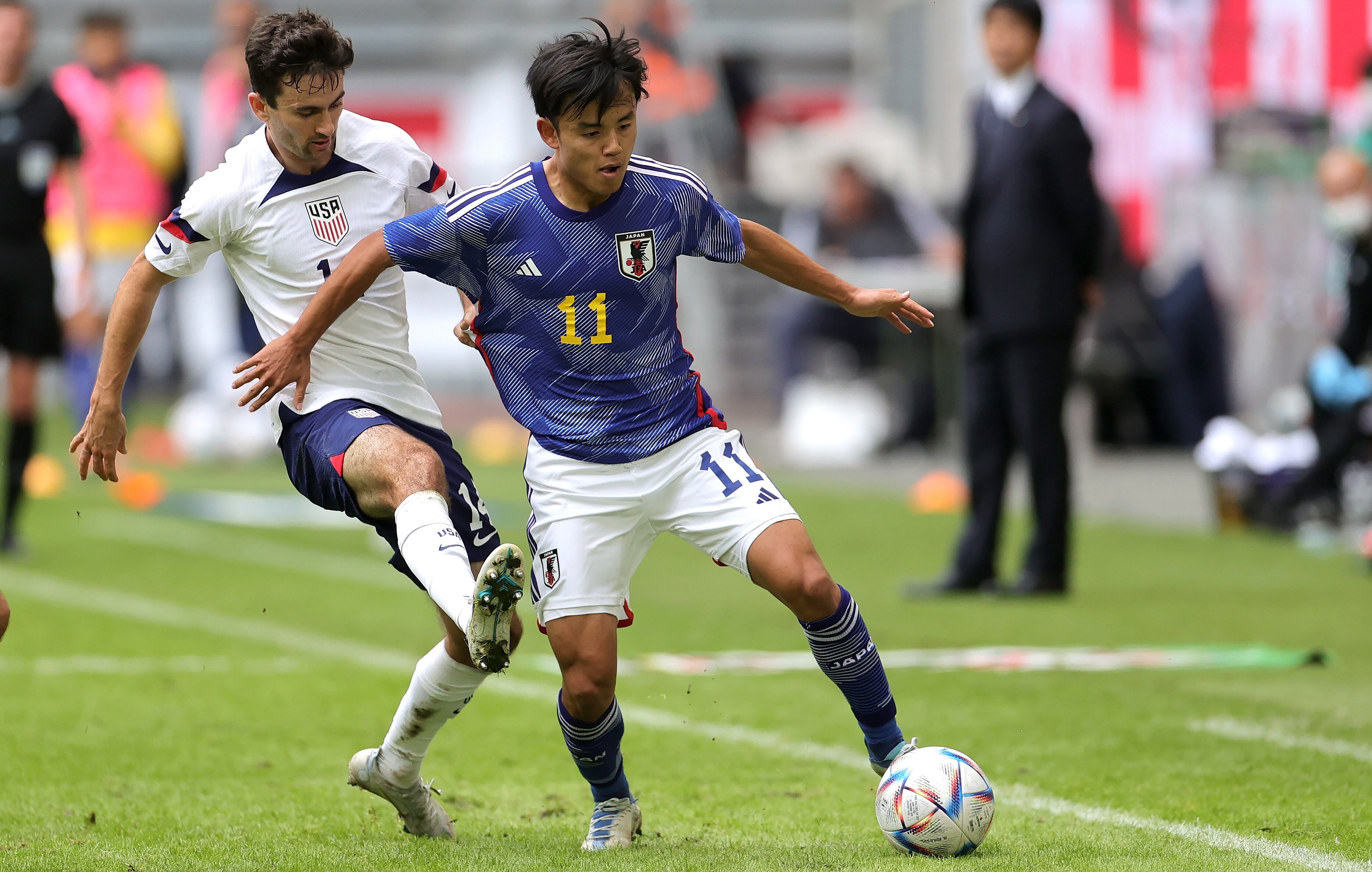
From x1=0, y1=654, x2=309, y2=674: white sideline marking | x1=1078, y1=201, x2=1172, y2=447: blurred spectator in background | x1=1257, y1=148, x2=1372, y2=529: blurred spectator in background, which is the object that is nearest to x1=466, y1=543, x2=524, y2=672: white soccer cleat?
x1=0, y1=654, x2=309, y2=674: white sideline marking

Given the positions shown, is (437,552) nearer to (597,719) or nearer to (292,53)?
(597,719)

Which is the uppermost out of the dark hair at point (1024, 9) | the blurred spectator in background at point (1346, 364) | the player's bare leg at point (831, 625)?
the dark hair at point (1024, 9)

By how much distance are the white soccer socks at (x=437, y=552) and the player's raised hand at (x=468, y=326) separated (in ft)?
1.64

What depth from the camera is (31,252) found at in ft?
33.6

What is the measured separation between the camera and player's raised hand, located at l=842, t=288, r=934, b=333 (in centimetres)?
482

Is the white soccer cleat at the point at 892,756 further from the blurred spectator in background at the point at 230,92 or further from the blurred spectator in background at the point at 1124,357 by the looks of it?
the blurred spectator in background at the point at 1124,357

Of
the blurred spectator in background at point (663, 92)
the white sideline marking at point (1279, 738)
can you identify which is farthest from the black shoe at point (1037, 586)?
the blurred spectator in background at point (663, 92)

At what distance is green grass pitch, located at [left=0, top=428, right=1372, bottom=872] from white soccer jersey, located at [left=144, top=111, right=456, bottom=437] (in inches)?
46.2

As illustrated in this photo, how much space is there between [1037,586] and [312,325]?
5350mm

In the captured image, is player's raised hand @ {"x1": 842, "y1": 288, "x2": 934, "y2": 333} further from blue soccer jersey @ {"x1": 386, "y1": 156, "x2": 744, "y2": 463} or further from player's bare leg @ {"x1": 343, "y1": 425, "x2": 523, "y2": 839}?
player's bare leg @ {"x1": 343, "y1": 425, "x2": 523, "y2": 839}

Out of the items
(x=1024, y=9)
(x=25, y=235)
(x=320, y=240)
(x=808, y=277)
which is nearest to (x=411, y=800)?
(x=320, y=240)

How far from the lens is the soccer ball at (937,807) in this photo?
438 centimetres

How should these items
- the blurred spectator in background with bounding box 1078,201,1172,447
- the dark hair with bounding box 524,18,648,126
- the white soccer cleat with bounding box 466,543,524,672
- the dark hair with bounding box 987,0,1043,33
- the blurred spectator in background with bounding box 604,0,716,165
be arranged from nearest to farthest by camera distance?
the white soccer cleat with bounding box 466,543,524,672
the dark hair with bounding box 524,18,648,126
the dark hair with bounding box 987,0,1043,33
the blurred spectator in background with bounding box 1078,201,1172,447
the blurred spectator in background with bounding box 604,0,716,165

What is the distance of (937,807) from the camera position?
4.38 meters
